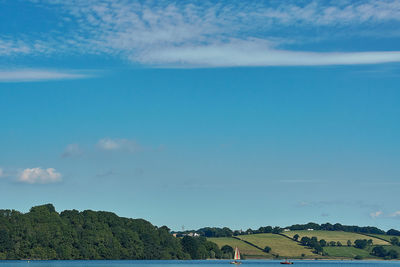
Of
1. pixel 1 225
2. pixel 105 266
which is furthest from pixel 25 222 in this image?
pixel 105 266

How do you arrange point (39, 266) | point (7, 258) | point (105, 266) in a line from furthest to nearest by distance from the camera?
point (7, 258) → point (105, 266) → point (39, 266)

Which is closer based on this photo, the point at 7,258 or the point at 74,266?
the point at 74,266

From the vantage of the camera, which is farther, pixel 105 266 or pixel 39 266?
pixel 105 266

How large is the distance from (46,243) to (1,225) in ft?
51.4

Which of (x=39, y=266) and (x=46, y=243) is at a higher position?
(x=46, y=243)

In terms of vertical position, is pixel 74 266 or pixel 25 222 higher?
pixel 25 222

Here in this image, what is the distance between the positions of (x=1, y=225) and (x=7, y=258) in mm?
10889

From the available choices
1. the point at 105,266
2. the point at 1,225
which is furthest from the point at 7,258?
the point at 105,266

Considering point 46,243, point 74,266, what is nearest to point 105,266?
point 74,266

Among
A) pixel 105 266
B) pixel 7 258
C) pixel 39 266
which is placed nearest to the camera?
pixel 39 266

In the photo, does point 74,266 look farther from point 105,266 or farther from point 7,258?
point 7,258

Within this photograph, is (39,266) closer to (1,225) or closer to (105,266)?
(105,266)

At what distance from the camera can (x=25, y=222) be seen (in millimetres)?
197500

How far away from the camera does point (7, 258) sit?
190m
